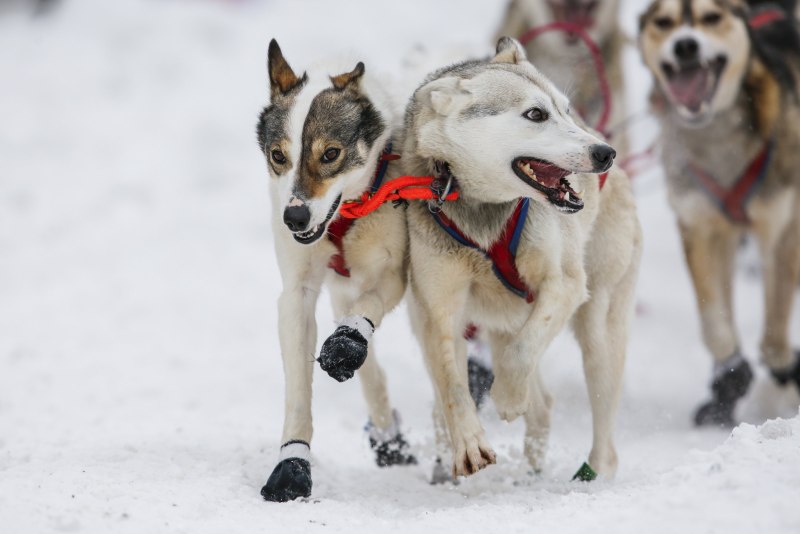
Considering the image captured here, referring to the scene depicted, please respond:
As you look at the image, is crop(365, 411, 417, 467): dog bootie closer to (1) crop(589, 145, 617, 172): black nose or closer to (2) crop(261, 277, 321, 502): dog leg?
(2) crop(261, 277, 321, 502): dog leg

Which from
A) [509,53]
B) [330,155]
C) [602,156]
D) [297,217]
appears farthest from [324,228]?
[509,53]

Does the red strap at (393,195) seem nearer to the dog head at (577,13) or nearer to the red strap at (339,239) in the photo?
the red strap at (339,239)

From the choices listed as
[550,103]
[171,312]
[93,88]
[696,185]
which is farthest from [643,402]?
[93,88]

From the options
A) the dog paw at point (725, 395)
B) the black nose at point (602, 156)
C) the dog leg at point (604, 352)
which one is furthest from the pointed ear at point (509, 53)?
the dog paw at point (725, 395)

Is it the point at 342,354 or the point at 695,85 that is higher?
the point at 695,85

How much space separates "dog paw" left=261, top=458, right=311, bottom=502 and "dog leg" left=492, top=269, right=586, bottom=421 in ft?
2.47

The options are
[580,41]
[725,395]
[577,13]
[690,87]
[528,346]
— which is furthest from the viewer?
[577,13]

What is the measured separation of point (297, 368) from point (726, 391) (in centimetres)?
303

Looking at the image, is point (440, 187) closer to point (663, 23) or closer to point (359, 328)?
point (359, 328)

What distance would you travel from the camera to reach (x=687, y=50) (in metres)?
6.31

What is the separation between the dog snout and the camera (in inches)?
247

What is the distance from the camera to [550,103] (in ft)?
12.7

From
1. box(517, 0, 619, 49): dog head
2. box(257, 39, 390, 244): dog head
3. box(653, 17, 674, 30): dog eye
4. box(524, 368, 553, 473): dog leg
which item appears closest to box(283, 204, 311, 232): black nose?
box(257, 39, 390, 244): dog head

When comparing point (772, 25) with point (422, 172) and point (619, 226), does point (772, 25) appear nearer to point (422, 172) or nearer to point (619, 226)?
point (619, 226)
